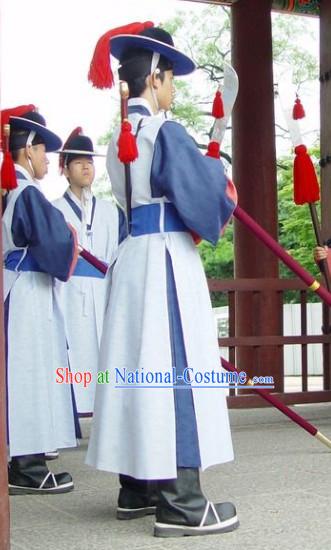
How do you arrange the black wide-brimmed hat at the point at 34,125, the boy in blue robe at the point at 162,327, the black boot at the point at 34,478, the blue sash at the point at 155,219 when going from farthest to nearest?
the black wide-brimmed hat at the point at 34,125, the black boot at the point at 34,478, the blue sash at the point at 155,219, the boy in blue robe at the point at 162,327

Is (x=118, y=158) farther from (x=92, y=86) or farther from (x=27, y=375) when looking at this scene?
(x=27, y=375)

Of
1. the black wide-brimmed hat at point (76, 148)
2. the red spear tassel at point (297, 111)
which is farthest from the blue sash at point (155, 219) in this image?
the black wide-brimmed hat at point (76, 148)

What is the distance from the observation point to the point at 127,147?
9.35ft

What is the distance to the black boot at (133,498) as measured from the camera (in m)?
3.04

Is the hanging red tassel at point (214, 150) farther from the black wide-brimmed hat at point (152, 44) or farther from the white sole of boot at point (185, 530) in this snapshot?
the white sole of boot at point (185, 530)

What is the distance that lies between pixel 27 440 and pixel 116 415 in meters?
0.95

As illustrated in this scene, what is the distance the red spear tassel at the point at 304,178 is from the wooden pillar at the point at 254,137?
3.22 meters

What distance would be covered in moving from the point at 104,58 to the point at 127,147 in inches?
19.3

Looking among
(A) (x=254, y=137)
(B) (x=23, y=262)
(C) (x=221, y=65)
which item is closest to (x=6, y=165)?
(B) (x=23, y=262)

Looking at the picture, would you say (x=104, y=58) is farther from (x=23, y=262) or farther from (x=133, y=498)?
(x=133, y=498)

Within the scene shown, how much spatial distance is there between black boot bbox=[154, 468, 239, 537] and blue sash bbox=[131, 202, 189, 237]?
0.84 metres

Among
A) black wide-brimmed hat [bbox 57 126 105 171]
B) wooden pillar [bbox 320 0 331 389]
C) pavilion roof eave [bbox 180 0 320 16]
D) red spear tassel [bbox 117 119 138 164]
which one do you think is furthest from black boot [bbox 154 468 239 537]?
pavilion roof eave [bbox 180 0 320 16]

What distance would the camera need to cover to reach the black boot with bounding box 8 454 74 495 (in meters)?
3.65

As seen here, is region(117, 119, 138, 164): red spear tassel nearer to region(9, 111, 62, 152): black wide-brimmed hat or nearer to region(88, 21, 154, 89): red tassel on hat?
region(88, 21, 154, 89): red tassel on hat
